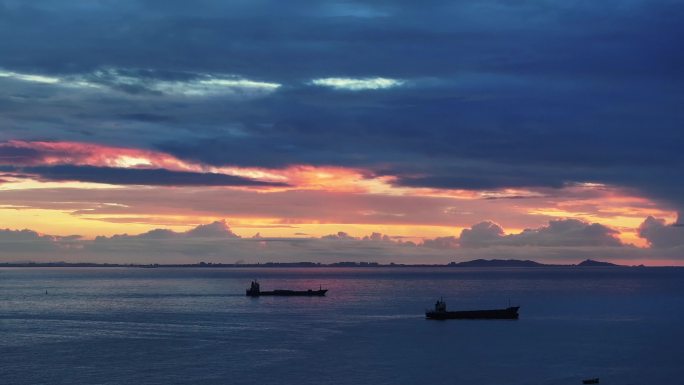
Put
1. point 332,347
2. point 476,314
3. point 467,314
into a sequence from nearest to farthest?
point 332,347 < point 467,314 < point 476,314

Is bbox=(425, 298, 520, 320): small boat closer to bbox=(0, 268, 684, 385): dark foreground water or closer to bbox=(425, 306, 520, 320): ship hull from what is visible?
bbox=(425, 306, 520, 320): ship hull

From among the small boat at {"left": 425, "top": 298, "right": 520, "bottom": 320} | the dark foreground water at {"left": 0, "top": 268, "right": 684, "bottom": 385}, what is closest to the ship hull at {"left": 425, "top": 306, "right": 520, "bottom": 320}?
the small boat at {"left": 425, "top": 298, "right": 520, "bottom": 320}

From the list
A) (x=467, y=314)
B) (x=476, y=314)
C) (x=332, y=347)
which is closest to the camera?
(x=332, y=347)

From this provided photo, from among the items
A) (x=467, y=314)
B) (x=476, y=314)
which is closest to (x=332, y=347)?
(x=467, y=314)

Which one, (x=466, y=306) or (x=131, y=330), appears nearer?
(x=131, y=330)

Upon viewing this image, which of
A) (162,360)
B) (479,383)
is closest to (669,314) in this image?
(479,383)

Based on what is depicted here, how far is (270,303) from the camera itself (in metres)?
193

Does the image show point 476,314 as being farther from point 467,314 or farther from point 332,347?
point 332,347

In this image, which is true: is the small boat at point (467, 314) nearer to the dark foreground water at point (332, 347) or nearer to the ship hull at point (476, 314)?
the ship hull at point (476, 314)

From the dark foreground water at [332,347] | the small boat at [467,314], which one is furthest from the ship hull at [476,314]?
the dark foreground water at [332,347]

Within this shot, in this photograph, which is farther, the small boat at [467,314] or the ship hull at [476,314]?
the small boat at [467,314]

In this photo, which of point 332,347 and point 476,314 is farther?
point 476,314

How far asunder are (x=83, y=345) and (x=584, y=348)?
64.8 metres

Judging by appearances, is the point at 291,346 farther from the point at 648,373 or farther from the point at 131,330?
the point at 648,373
